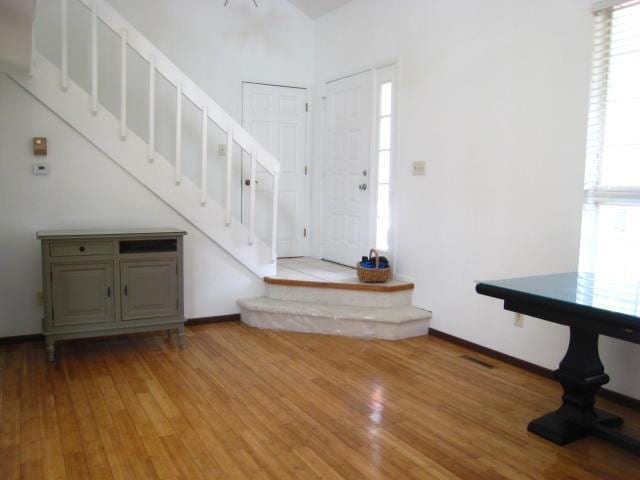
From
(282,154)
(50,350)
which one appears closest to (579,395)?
(50,350)

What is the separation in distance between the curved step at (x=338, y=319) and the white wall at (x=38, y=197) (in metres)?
1.16

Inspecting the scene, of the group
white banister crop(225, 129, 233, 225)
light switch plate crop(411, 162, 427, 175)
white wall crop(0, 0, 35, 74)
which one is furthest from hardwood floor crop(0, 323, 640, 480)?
white wall crop(0, 0, 35, 74)

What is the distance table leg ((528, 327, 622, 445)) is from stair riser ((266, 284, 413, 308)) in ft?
6.06

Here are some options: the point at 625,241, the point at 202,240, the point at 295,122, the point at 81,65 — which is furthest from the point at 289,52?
the point at 625,241

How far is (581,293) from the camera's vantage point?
260cm

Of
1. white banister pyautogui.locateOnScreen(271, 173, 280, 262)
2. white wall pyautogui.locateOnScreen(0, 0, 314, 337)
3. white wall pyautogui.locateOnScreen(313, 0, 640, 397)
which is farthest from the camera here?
white banister pyautogui.locateOnScreen(271, 173, 280, 262)

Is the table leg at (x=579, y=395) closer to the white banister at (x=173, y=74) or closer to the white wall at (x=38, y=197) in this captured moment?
the white banister at (x=173, y=74)

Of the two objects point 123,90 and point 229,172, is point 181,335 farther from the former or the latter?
point 123,90

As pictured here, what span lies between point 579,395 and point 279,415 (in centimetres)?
161

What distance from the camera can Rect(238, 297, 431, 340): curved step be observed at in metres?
4.29

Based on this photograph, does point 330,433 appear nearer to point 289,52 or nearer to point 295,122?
point 295,122

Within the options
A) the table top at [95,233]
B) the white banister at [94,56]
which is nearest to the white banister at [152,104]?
the white banister at [94,56]

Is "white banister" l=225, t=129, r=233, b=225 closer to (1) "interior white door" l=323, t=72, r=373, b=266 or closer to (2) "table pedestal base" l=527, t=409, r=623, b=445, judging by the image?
(1) "interior white door" l=323, t=72, r=373, b=266

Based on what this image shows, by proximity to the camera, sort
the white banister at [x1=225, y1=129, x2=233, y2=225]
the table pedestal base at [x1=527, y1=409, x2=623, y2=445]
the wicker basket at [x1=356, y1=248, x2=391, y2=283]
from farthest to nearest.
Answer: the wicker basket at [x1=356, y1=248, x2=391, y2=283] < the white banister at [x1=225, y1=129, x2=233, y2=225] < the table pedestal base at [x1=527, y1=409, x2=623, y2=445]
